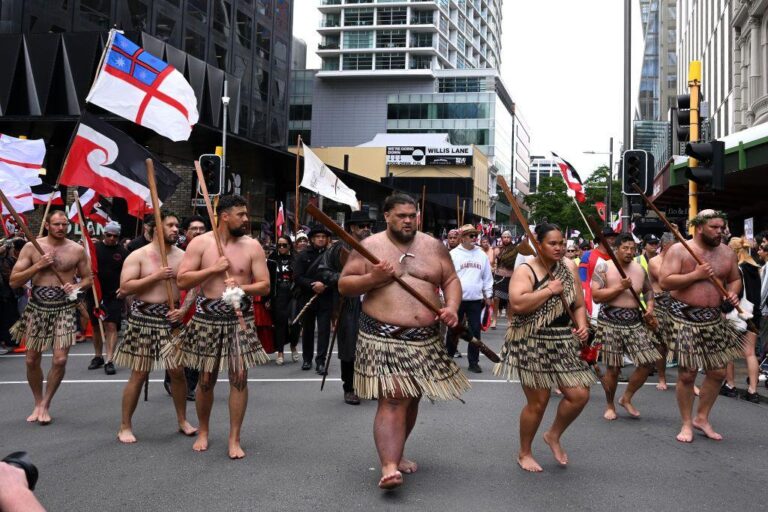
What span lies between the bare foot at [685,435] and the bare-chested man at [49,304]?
212 inches

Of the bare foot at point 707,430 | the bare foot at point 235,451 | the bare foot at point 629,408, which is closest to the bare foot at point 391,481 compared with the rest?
the bare foot at point 235,451

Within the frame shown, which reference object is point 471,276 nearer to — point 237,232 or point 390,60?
point 237,232

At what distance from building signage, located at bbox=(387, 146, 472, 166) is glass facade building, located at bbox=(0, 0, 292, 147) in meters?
25.9

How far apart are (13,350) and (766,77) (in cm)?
2491

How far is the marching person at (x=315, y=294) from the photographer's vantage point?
10008 millimetres

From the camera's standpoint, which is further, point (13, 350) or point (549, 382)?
point (13, 350)

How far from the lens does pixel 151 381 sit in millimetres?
9508

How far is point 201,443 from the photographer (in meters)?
5.98

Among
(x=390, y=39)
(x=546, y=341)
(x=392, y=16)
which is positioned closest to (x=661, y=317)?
(x=546, y=341)

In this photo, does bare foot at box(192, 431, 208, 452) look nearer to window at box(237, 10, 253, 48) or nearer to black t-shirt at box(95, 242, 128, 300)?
black t-shirt at box(95, 242, 128, 300)

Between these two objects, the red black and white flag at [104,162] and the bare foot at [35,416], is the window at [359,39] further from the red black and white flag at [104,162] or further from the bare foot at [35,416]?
the bare foot at [35,416]

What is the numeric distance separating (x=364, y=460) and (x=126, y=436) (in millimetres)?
1975

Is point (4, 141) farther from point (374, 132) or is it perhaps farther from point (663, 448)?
point (374, 132)

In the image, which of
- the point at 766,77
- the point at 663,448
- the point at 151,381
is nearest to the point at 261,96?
the point at 766,77
